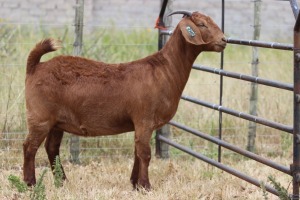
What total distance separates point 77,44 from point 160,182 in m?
2.02

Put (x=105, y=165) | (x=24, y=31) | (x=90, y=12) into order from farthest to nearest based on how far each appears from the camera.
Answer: (x=90, y=12), (x=24, y=31), (x=105, y=165)

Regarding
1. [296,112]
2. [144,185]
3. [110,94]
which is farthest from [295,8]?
[144,185]

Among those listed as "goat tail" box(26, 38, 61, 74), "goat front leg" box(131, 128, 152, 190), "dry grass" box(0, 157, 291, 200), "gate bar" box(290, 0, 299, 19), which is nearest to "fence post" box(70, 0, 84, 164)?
"dry grass" box(0, 157, 291, 200)

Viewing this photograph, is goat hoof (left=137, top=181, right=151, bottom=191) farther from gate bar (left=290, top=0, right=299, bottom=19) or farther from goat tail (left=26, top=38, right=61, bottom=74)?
gate bar (left=290, top=0, right=299, bottom=19)

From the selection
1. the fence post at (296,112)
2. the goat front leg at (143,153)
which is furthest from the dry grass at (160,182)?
the fence post at (296,112)

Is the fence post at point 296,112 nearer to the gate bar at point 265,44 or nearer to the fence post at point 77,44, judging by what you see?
the gate bar at point 265,44

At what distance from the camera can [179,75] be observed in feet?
21.4

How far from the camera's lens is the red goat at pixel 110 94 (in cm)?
640

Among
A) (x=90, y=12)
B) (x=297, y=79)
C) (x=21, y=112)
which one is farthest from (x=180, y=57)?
(x=90, y=12)

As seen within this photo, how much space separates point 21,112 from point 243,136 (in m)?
2.64

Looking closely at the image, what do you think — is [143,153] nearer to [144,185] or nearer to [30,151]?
[144,185]

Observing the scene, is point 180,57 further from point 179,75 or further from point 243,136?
point 243,136

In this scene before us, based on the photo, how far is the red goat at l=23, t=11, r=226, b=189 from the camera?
6.40m

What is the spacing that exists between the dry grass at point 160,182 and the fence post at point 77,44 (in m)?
0.21
